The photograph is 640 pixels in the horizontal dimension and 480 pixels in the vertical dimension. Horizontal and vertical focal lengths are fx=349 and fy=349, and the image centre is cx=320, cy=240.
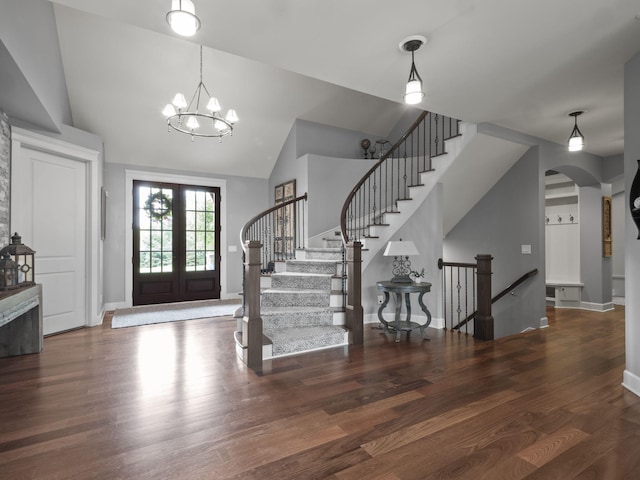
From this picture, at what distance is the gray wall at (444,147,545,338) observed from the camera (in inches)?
201

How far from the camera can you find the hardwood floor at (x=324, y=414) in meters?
1.85

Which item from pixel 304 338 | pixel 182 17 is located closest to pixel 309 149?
pixel 304 338

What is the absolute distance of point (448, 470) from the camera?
5.94ft

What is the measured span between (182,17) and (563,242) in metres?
7.69

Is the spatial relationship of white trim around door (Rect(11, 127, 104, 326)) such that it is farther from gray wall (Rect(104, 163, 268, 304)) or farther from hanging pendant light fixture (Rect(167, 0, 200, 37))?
hanging pendant light fixture (Rect(167, 0, 200, 37))

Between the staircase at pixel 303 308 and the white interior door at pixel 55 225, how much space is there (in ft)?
8.71

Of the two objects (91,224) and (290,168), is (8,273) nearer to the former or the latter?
(91,224)

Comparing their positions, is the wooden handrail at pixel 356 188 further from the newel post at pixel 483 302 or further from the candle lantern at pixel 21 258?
the candle lantern at pixel 21 258

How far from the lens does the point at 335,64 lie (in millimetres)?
2910

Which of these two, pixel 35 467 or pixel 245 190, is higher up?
pixel 245 190

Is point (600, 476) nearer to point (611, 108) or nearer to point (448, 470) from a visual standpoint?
point (448, 470)

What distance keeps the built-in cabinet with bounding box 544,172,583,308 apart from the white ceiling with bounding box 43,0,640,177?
1.21 m

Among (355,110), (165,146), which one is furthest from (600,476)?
(165,146)

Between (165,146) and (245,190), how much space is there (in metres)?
1.80
